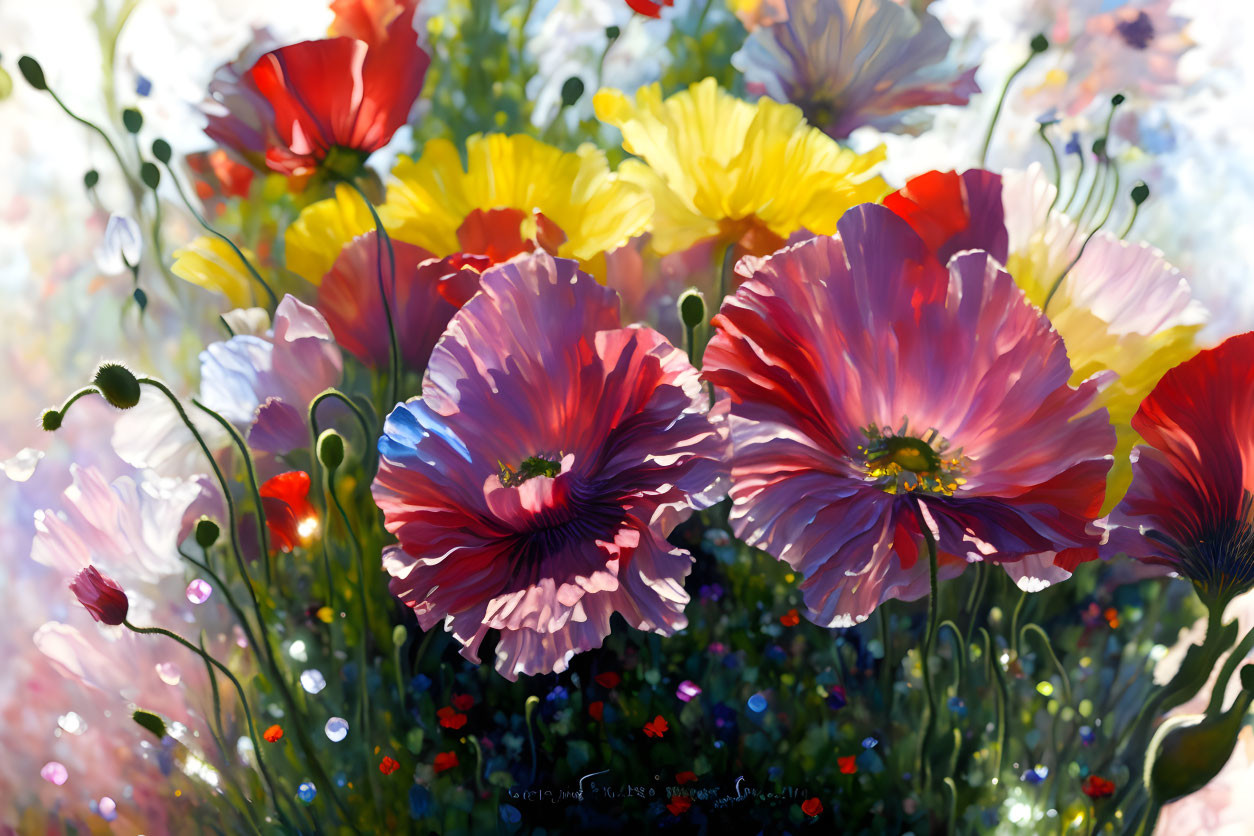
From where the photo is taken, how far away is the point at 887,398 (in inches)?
14.6

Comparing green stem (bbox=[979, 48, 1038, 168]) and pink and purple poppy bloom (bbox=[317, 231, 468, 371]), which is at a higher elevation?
green stem (bbox=[979, 48, 1038, 168])

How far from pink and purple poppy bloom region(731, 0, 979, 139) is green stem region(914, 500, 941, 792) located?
0.22 m

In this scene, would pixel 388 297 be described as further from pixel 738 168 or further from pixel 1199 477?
pixel 1199 477

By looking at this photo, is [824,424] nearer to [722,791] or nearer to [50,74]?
[722,791]

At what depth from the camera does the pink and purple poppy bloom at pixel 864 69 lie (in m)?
0.45

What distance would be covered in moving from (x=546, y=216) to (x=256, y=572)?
24 centimetres

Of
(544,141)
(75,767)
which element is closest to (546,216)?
(544,141)

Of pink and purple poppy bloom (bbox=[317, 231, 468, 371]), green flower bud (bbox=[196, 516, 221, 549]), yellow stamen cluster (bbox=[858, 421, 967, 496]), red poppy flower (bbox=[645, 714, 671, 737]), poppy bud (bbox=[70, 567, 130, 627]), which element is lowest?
red poppy flower (bbox=[645, 714, 671, 737])

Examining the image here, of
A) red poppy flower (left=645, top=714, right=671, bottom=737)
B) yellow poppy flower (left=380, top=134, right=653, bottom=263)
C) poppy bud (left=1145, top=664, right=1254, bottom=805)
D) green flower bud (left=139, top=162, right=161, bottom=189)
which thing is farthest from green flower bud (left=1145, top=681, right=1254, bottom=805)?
Result: green flower bud (left=139, top=162, right=161, bottom=189)

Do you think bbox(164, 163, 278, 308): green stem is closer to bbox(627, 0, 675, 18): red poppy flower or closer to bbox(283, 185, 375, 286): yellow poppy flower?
bbox(283, 185, 375, 286): yellow poppy flower

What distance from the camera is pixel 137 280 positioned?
49 centimetres

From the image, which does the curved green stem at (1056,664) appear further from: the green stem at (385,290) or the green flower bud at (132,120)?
the green flower bud at (132,120)

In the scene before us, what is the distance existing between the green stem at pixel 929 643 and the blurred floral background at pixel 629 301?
0.02 meters

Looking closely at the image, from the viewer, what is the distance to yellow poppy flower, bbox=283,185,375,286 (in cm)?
44
